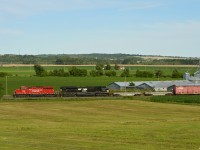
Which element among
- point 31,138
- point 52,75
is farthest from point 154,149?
point 52,75

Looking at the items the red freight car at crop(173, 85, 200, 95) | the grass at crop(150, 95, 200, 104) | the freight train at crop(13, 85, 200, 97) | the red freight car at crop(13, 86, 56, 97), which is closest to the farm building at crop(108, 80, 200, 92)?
the red freight car at crop(173, 85, 200, 95)

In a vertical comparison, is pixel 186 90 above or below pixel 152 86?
below

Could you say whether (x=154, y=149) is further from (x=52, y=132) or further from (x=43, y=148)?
(x=52, y=132)

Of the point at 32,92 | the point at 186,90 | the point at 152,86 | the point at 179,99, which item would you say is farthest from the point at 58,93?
the point at 152,86

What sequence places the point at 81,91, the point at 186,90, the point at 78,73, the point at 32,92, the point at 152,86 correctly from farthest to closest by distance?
the point at 78,73
the point at 152,86
the point at 186,90
the point at 81,91
the point at 32,92

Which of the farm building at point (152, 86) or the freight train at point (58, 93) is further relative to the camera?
the farm building at point (152, 86)

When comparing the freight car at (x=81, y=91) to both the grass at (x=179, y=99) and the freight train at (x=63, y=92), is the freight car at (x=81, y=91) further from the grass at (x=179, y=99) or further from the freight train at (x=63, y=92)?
the grass at (x=179, y=99)

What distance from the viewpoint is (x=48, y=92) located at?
9288 centimetres

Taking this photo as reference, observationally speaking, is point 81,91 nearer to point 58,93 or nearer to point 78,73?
point 58,93

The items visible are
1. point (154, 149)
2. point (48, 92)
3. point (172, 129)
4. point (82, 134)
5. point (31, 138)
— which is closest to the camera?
point (154, 149)

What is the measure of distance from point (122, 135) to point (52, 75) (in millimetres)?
161600

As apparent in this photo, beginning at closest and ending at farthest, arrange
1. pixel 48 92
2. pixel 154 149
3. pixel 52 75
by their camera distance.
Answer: pixel 154 149 < pixel 48 92 < pixel 52 75

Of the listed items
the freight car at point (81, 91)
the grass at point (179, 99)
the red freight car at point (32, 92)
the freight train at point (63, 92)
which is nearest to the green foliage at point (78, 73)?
the freight train at point (63, 92)

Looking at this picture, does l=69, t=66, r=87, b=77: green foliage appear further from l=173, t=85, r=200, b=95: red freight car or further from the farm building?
l=173, t=85, r=200, b=95: red freight car
